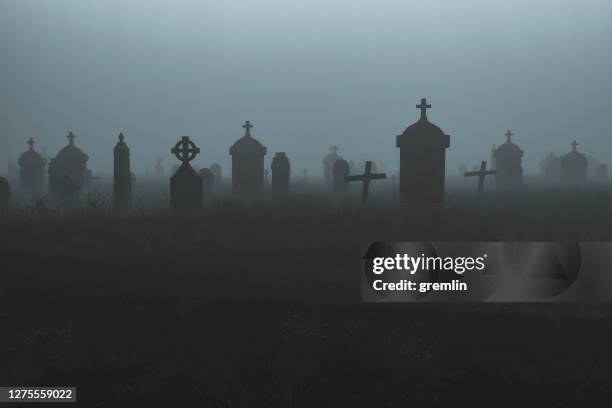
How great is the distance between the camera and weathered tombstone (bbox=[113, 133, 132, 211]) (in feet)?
48.0

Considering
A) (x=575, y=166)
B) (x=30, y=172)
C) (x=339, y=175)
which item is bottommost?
(x=339, y=175)

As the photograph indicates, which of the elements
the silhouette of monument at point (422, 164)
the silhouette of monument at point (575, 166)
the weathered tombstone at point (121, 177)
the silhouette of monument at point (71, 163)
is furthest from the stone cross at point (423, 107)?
the silhouette of monument at point (575, 166)

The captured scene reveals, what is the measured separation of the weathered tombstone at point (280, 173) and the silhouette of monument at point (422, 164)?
5.14 m

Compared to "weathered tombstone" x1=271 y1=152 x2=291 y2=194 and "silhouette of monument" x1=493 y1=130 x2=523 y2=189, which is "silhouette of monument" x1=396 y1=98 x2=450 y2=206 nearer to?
"weathered tombstone" x1=271 y1=152 x2=291 y2=194

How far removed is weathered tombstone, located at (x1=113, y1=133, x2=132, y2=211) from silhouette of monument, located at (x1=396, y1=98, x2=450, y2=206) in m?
6.84

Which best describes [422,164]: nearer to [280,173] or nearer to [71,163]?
[280,173]

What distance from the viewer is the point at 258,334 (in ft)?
17.2

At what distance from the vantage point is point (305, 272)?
7.70 m

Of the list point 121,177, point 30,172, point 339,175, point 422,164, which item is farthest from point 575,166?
point 30,172

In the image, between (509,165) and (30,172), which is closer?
(30,172)

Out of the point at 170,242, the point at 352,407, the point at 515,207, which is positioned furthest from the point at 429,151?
the point at 352,407

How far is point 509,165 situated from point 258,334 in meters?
25.6

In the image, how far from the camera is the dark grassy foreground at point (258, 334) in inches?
166

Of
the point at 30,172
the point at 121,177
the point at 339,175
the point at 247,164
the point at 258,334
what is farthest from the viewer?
the point at 30,172
